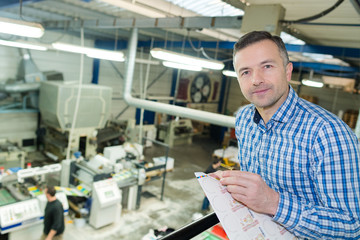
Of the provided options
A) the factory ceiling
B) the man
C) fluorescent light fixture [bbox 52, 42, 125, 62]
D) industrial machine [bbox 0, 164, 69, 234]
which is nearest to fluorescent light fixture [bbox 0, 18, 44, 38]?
the factory ceiling

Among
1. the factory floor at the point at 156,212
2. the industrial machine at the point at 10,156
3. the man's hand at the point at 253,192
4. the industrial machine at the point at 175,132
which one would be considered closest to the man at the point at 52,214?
the factory floor at the point at 156,212

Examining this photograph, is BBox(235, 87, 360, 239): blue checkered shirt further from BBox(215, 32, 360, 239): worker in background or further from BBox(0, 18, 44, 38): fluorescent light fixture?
BBox(0, 18, 44, 38): fluorescent light fixture

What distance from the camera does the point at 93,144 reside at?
8.29m

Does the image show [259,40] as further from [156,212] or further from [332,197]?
[156,212]

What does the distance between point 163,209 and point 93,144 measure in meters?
3.12

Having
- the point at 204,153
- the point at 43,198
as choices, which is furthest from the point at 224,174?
the point at 204,153

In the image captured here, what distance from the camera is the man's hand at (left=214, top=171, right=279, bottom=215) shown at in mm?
838

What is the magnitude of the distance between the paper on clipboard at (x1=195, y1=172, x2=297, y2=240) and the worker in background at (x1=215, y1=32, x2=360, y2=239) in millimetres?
34

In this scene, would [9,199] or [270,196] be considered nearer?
[270,196]

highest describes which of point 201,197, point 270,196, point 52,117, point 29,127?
point 270,196

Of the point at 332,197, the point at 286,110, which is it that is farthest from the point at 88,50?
the point at 332,197

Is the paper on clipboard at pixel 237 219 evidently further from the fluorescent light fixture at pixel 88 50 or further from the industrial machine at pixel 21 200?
the industrial machine at pixel 21 200

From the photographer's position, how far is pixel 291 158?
96 cm

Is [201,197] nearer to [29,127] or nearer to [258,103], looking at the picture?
[29,127]
